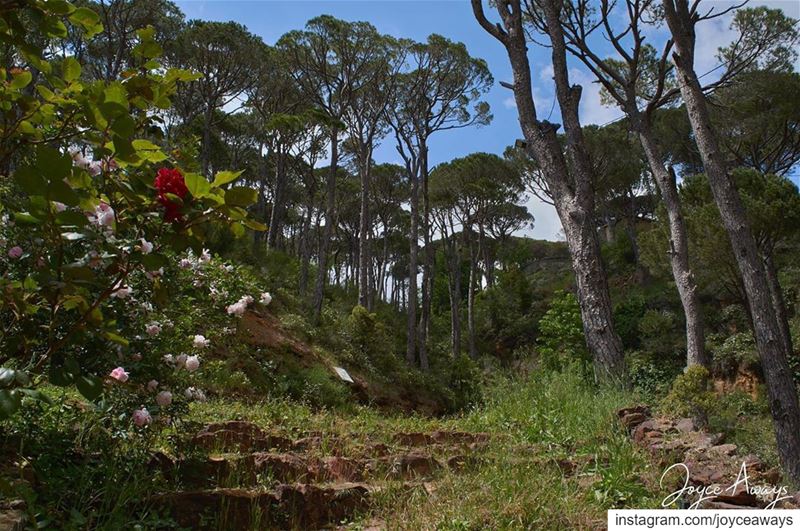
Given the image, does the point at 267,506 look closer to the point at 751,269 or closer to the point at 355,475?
the point at 355,475

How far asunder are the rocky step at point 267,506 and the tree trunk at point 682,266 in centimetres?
521

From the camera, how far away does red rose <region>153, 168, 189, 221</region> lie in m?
1.29

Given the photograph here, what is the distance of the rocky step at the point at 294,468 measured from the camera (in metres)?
2.59

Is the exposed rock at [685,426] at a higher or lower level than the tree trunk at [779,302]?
lower

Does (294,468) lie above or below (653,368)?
above

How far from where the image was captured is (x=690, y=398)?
13.4 ft

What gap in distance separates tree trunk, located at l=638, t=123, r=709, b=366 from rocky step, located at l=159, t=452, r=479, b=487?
4.49m

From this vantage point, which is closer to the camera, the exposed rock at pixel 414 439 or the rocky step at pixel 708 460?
the rocky step at pixel 708 460

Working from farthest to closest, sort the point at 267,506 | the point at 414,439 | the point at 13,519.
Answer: the point at 414,439, the point at 267,506, the point at 13,519

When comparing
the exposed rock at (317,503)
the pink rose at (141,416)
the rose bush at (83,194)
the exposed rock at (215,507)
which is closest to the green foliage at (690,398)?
the exposed rock at (317,503)

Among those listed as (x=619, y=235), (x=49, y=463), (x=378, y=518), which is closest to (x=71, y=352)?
(x=49, y=463)

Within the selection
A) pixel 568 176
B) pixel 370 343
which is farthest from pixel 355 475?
pixel 370 343

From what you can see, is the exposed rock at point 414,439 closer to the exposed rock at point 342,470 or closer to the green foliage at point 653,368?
the exposed rock at point 342,470

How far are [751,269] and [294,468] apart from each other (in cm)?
497
